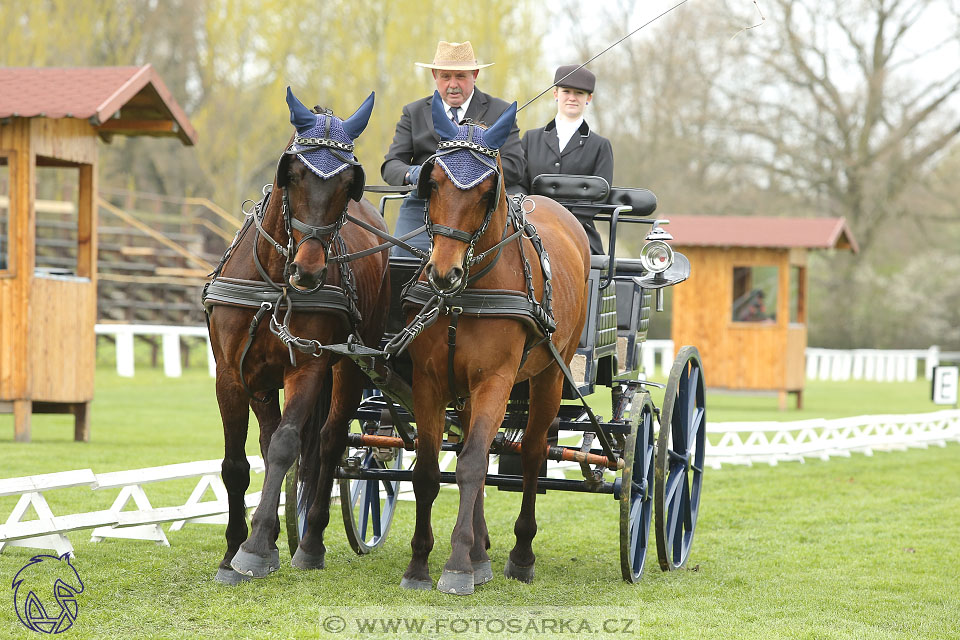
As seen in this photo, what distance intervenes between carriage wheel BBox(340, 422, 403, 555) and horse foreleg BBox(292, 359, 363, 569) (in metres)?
0.39

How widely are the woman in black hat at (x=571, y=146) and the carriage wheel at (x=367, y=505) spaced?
1.93m

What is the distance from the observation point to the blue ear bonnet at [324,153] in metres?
4.91

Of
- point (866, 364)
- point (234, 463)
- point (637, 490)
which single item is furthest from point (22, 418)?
point (866, 364)

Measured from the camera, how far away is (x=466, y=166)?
16.0ft

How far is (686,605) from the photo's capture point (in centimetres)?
545

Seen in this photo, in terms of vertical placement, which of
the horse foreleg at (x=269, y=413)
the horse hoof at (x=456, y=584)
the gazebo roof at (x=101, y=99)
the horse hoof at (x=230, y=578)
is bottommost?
the horse hoof at (x=230, y=578)

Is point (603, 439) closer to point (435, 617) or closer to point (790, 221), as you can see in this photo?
point (435, 617)

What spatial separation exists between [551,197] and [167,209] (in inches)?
1118

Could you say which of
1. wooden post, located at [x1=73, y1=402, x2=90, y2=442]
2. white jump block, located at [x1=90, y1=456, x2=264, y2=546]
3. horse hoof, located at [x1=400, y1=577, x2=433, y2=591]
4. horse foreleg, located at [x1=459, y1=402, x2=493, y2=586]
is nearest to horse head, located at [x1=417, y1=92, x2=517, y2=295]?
horse foreleg, located at [x1=459, y1=402, x2=493, y2=586]

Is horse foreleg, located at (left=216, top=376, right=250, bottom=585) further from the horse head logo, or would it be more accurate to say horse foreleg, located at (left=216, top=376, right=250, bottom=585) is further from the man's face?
the man's face

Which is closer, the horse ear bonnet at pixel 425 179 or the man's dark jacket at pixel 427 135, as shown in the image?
the horse ear bonnet at pixel 425 179

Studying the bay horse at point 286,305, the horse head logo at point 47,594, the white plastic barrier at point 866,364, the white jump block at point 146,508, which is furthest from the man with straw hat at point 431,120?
the white plastic barrier at point 866,364

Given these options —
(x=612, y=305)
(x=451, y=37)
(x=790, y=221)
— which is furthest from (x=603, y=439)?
(x=451, y=37)

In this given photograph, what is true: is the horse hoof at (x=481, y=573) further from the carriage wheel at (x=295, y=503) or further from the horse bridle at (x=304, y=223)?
the horse bridle at (x=304, y=223)
